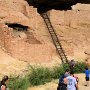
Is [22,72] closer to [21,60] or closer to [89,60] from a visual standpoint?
[21,60]

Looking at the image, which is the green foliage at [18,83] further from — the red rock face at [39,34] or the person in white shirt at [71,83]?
the person in white shirt at [71,83]

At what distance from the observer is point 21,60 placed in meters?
18.6

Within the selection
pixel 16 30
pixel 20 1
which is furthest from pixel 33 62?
pixel 20 1

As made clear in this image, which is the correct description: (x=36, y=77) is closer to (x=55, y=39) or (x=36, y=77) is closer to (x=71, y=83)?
(x=55, y=39)

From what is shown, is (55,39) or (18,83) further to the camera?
(55,39)

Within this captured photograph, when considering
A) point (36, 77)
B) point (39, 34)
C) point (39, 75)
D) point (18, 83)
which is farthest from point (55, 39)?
point (18, 83)

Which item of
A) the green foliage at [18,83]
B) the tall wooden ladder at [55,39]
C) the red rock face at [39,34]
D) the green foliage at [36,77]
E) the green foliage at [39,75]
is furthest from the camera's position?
the tall wooden ladder at [55,39]

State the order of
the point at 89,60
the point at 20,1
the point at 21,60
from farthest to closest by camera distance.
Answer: the point at 89,60, the point at 20,1, the point at 21,60

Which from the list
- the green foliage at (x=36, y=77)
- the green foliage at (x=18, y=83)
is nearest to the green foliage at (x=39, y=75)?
the green foliage at (x=36, y=77)

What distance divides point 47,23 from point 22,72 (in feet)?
18.4

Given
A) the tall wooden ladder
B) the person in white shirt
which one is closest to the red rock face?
the tall wooden ladder

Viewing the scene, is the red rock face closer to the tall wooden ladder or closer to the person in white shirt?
the tall wooden ladder

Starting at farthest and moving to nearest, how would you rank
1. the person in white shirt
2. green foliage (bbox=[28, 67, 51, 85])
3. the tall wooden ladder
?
1. the tall wooden ladder
2. green foliage (bbox=[28, 67, 51, 85])
3. the person in white shirt

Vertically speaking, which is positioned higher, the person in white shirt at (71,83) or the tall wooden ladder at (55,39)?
the tall wooden ladder at (55,39)
